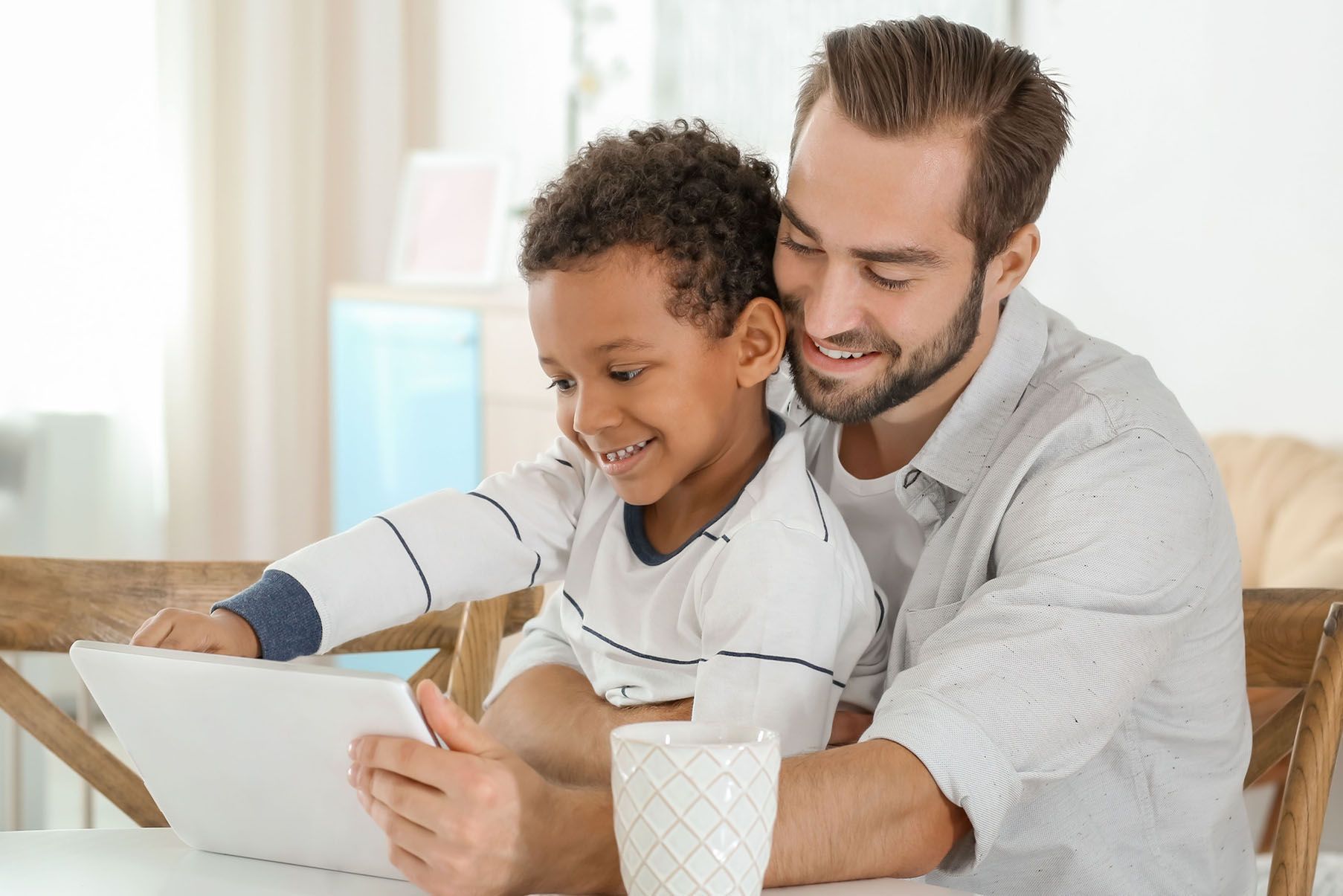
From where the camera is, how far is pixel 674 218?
1238 mm

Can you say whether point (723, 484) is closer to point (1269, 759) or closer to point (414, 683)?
point (414, 683)

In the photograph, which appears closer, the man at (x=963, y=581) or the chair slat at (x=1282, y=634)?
the man at (x=963, y=581)

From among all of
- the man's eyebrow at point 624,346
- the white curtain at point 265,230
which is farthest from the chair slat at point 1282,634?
the white curtain at point 265,230

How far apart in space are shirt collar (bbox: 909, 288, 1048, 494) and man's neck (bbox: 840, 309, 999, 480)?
0.08 feet

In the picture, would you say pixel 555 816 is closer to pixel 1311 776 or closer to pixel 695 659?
pixel 695 659

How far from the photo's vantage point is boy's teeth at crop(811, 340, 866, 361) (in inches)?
51.4

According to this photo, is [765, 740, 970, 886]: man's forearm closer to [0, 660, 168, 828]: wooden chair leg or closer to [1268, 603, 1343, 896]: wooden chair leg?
[1268, 603, 1343, 896]: wooden chair leg

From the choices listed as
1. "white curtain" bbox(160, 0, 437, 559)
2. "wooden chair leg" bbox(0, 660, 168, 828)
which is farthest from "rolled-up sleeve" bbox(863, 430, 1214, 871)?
"white curtain" bbox(160, 0, 437, 559)

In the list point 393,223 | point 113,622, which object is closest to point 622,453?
point 113,622

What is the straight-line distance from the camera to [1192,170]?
8.95 ft

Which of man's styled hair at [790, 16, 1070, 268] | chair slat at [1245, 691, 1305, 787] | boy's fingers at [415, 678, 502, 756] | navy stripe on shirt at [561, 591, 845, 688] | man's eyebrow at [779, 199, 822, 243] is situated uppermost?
man's styled hair at [790, 16, 1070, 268]

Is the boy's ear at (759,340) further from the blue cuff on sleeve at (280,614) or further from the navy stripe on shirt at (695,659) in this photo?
the blue cuff on sleeve at (280,614)

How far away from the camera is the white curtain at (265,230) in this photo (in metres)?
3.95

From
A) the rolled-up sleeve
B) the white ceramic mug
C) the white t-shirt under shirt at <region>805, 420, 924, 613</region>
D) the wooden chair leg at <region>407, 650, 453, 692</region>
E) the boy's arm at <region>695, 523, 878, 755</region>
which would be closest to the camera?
the white ceramic mug
